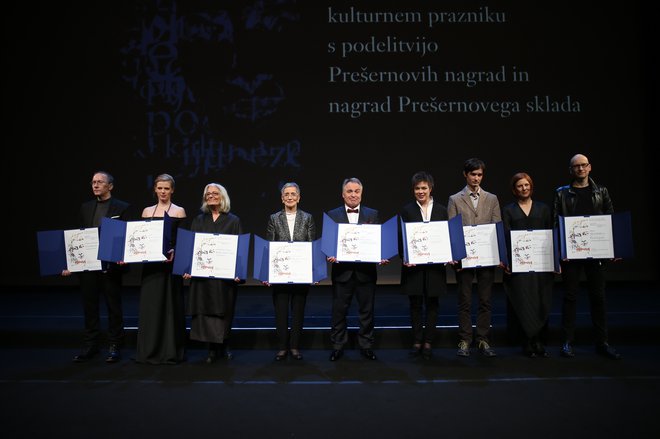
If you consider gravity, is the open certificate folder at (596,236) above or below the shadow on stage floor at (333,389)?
above

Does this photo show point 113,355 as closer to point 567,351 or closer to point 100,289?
point 100,289

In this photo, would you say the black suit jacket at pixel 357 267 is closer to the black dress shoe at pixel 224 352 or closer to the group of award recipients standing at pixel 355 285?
the group of award recipients standing at pixel 355 285

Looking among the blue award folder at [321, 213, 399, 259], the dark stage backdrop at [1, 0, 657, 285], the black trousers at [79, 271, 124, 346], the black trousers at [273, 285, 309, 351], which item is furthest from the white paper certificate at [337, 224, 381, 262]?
the dark stage backdrop at [1, 0, 657, 285]

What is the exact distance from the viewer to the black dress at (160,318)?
3174mm

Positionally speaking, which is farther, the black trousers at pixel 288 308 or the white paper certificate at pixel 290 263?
the black trousers at pixel 288 308

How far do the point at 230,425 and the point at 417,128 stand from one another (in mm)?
4314

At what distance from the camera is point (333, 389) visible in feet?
8.66

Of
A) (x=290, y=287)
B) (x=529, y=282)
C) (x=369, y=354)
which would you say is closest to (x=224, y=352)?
(x=290, y=287)

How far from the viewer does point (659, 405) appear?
236cm

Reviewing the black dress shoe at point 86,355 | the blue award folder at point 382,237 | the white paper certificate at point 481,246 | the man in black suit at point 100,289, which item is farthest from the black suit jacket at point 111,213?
the white paper certificate at point 481,246

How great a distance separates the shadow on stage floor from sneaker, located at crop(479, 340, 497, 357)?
0.27 ft

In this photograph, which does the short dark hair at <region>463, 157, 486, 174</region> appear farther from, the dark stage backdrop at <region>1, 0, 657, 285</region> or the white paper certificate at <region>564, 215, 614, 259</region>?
the dark stage backdrop at <region>1, 0, 657, 285</region>

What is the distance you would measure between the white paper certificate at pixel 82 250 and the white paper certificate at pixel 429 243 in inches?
90.2

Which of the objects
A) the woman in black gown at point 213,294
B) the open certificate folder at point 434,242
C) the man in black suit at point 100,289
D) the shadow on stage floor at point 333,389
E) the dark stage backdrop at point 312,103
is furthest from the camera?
the dark stage backdrop at point 312,103
